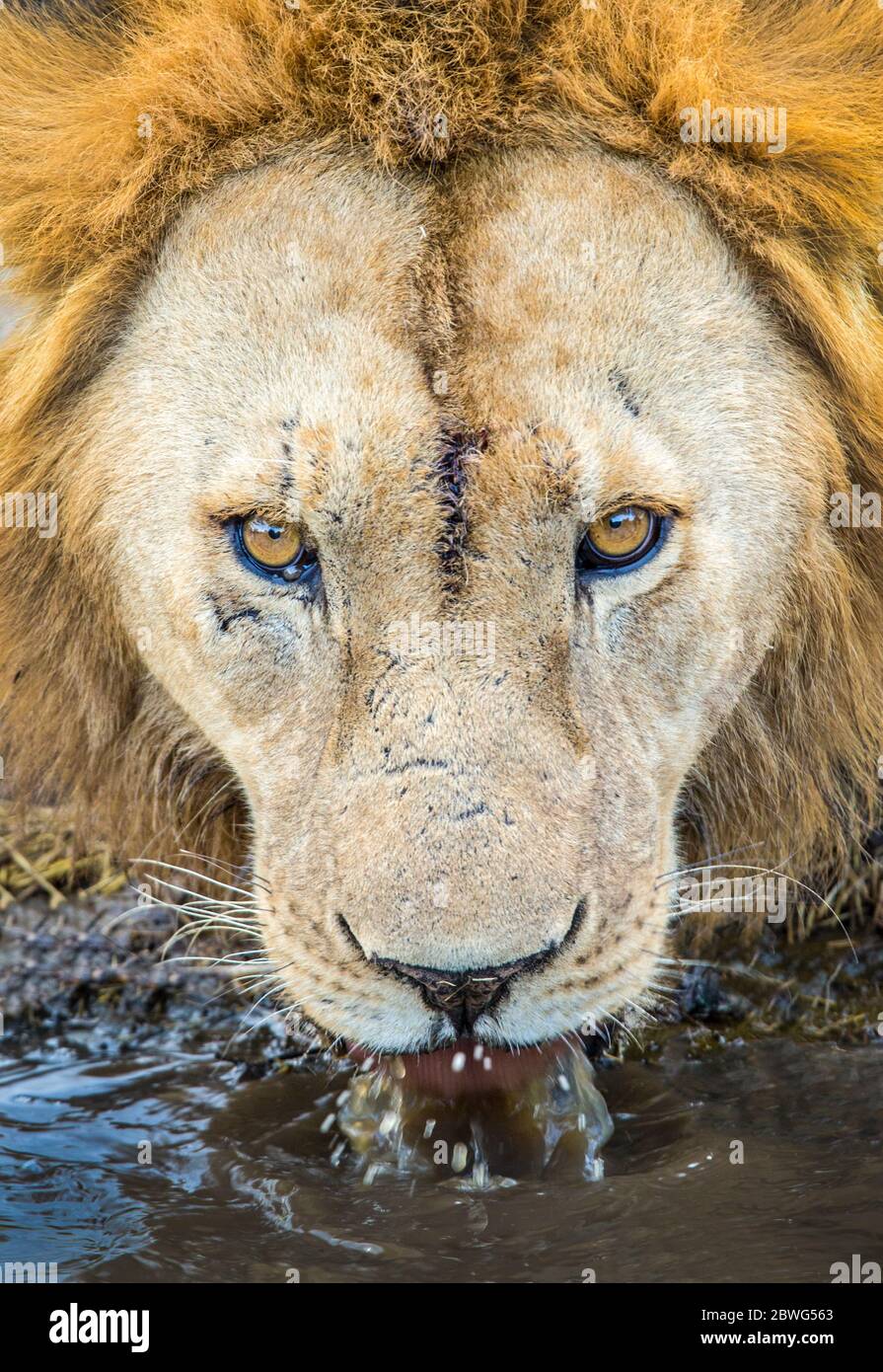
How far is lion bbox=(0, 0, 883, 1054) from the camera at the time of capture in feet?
10.4

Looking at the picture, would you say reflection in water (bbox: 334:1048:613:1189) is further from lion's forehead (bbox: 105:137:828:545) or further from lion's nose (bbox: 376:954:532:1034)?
lion's forehead (bbox: 105:137:828:545)

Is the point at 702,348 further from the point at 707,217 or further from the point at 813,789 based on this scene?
the point at 813,789

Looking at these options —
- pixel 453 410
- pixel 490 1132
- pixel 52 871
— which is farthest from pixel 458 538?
pixel 52 871

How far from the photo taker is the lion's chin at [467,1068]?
137 inches

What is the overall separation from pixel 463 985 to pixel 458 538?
852 millimetres

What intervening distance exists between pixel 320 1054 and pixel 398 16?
2.72 metres

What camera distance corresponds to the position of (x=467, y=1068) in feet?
11.6

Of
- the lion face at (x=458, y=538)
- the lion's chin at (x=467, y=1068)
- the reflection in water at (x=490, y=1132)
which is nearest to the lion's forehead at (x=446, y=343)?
the lion face at (x=458, y=538)

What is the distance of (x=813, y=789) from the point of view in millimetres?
4070

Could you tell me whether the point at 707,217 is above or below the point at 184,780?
above

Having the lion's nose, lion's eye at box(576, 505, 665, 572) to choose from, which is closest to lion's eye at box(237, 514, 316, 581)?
lion's eye at box(576, 505, 665, 572)

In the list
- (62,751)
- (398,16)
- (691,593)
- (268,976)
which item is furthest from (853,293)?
(62,751)

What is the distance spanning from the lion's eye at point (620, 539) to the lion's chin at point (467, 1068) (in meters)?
0.99

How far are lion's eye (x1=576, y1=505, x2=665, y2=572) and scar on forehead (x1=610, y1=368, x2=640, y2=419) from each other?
0.20 metres
